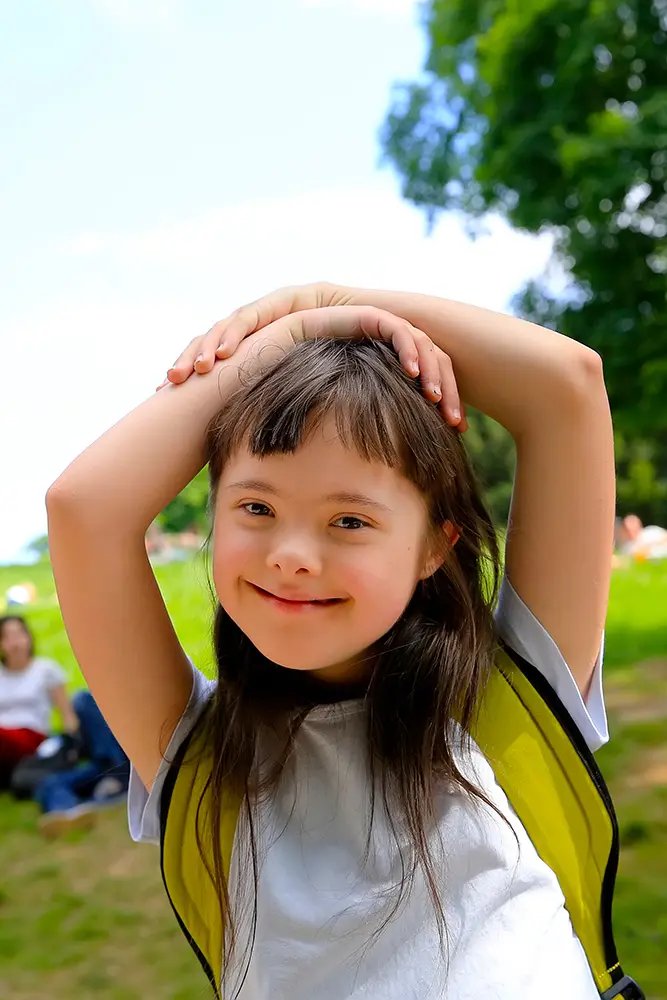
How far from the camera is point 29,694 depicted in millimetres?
4828

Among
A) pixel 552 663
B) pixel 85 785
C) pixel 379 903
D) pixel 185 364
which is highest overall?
pixel 185 364

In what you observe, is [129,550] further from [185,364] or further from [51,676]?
[51,676]

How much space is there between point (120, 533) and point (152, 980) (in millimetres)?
2007

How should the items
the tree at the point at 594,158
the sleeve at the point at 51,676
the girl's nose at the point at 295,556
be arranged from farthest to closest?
1. the sleeve at the point at 51,676
2. the tree at the point at 594,158
3. the girl's nose at the point at 295,556

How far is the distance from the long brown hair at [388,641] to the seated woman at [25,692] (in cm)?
389

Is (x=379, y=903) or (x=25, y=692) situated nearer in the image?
(x=379, y=903)

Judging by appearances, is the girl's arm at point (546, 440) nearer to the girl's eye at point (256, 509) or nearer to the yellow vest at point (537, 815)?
the yellow vest at point (537, 815)

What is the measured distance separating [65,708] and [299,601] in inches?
166

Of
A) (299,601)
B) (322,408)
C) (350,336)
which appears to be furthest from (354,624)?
(350,336)

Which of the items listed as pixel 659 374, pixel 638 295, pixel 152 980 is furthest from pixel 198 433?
pixel 638 295

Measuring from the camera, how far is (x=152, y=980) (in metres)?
2.58

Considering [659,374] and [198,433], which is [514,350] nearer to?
[198,433]

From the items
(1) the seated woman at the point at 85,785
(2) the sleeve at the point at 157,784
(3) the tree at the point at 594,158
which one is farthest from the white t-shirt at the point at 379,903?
(3) the tree at the point at 594,158

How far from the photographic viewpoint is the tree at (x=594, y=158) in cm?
440
